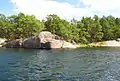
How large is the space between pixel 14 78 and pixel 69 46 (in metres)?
63.5

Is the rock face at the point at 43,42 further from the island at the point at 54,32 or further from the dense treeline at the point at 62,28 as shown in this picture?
the dense treeline at the point at 62,28

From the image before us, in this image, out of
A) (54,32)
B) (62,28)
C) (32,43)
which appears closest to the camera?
(32,43)

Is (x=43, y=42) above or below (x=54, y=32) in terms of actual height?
below

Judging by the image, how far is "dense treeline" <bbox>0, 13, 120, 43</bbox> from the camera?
10525cm

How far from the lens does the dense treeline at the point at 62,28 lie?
105 m

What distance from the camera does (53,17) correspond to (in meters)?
110

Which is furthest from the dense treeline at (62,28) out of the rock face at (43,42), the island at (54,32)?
the rock face at (43,42)

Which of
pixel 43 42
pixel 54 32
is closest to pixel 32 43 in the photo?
pixel 43 42

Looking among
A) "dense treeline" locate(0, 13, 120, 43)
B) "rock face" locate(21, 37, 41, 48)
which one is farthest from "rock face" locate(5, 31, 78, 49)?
"dense treeline" locate(0, 13, 120, 43)

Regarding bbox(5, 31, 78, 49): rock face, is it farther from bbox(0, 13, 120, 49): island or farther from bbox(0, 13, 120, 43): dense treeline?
bbox(0, 13, 120, 43): dense treeline

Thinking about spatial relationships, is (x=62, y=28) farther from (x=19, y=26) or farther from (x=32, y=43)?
(x=19, y=26)

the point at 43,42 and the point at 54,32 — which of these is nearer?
the point at 43,42

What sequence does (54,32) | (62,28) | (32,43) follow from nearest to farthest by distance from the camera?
(32,43), (62,28), (54,32)

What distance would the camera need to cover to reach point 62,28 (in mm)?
103438
